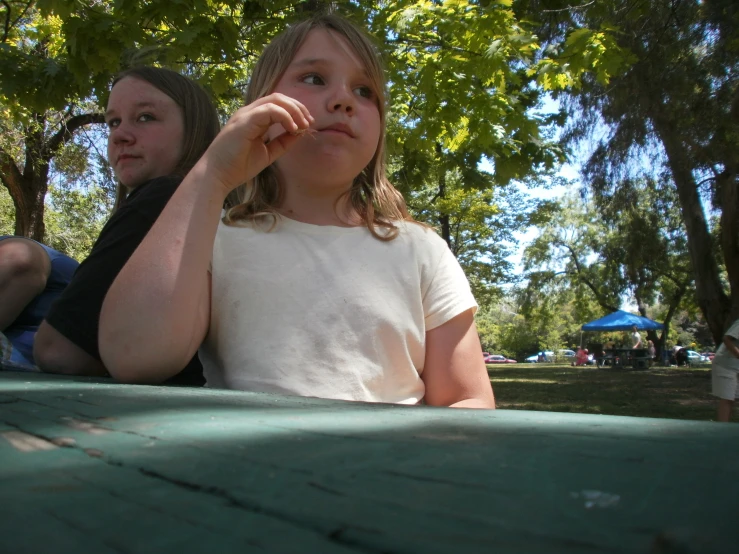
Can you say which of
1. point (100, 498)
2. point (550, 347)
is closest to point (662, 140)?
point (100, 498)

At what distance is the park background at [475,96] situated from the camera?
4516 millimetres

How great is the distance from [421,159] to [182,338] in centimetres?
580

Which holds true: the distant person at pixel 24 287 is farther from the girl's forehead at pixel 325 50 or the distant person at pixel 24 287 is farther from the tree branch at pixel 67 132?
the tree branch at pixel 67 132

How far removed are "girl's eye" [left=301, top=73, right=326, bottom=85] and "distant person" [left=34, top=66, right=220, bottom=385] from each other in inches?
17.4

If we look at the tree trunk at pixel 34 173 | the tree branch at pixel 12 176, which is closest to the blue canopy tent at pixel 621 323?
the tree trunk at pixel 34 173

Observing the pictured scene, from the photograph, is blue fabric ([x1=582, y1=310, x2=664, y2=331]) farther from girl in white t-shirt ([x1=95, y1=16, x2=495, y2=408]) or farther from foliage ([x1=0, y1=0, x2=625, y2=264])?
girl in white t-shirt ([x1=95, y1=16, x2=495, y2=408])

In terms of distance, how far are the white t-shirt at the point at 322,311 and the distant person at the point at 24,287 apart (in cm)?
71

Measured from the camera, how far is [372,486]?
35 centimetres

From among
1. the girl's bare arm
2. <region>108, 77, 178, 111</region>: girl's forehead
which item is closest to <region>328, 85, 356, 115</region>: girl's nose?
the girl's bare arm

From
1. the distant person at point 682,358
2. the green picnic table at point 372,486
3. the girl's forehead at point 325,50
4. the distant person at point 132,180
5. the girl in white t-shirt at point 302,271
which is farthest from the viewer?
the distant person at point 682,358

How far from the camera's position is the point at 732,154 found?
30.0 ft

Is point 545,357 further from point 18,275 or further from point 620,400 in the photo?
point 18,275

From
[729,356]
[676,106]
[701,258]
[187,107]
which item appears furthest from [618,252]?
[187,107]

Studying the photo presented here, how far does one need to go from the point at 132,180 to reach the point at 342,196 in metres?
0.70
